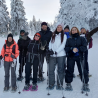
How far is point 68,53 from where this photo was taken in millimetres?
3949

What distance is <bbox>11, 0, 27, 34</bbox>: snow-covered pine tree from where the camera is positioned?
32.8 metres

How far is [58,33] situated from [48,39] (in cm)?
60

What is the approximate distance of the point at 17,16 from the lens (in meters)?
33.7

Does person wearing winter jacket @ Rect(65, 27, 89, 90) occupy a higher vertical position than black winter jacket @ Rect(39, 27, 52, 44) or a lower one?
lower

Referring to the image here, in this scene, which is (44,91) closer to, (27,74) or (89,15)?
(27,74)

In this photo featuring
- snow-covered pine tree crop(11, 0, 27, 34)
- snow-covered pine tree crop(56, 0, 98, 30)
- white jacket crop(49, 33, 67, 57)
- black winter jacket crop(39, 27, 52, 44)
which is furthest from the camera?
snow-covered pine tree crop(11, 0, 27, 34)

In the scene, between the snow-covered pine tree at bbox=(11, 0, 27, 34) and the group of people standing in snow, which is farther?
Answer: the snow-covered pine tree at bbox=(11, 0, 27, 34)

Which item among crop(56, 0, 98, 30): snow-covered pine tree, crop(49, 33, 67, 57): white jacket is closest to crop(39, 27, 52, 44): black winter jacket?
crop(49, 33, 67, 57): white jacket

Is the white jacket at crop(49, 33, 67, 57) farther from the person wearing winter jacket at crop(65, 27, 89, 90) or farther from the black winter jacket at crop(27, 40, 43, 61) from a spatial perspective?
the black winter jacket at crop(27, 40, 43, 61)

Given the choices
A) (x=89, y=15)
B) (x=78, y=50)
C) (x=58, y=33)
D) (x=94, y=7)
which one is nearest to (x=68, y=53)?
(x=78, y=50)

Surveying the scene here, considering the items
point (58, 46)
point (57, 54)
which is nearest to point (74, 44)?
point (58, 46)

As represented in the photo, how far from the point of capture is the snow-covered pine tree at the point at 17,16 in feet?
108

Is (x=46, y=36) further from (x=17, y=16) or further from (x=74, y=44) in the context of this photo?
(x=17, y=16)

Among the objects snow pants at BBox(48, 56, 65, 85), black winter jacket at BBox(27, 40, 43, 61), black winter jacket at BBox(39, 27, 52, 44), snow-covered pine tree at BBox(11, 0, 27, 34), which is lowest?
snow pants at BBox(48, 56, 65, 85)
